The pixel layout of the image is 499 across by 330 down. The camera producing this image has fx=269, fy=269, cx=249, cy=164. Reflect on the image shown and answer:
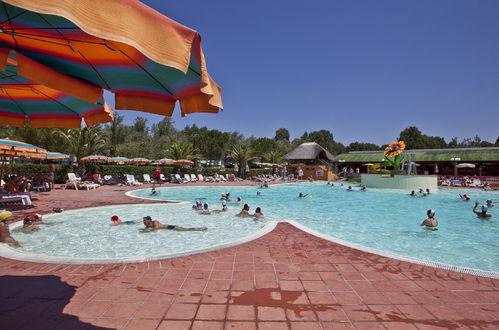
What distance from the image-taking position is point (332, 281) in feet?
12.4

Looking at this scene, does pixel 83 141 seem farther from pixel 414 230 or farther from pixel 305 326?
pixel 305 326

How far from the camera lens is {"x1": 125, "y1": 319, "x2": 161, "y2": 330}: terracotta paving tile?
2611 mm

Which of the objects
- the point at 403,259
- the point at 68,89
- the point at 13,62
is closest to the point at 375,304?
the point at 403,259

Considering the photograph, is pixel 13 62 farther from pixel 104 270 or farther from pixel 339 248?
pixel 339 248

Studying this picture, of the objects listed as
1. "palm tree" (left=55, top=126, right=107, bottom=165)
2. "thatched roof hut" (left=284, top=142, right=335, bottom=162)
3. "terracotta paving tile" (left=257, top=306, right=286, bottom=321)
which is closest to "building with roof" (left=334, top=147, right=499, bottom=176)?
"thatched roof hut" (left=284, top=142, right=335, bottom=162)

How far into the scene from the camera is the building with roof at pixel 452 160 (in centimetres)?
3528

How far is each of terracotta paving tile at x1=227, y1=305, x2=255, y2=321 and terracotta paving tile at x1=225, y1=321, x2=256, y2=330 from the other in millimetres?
80

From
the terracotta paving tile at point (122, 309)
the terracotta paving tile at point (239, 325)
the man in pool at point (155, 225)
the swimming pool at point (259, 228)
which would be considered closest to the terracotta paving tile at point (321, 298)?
the terracotta paving tile at point (239, 325)

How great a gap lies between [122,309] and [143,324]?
446mm

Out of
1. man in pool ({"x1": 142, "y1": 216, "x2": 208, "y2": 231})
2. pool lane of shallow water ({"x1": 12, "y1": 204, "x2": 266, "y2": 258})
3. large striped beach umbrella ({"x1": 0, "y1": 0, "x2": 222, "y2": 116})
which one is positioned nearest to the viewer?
large striped beach umbrella ({"x1": 0, "y1": 0, "x2": 222, "y2": 116})

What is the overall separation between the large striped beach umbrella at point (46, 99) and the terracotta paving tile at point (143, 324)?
2.76 m

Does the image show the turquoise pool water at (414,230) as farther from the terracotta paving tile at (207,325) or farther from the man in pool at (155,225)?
the terracotta paving tile at (207,325)

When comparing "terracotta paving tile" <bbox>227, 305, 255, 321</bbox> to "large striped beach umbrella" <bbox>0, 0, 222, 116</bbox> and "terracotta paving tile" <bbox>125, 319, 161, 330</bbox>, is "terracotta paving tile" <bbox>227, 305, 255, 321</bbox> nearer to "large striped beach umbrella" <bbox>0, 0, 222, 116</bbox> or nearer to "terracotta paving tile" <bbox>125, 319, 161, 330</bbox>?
"terracotta paving tile" <bbox>125, 319, 161, 330</bbox>

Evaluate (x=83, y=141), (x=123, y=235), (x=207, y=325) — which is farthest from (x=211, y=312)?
(x=83, y=141)
